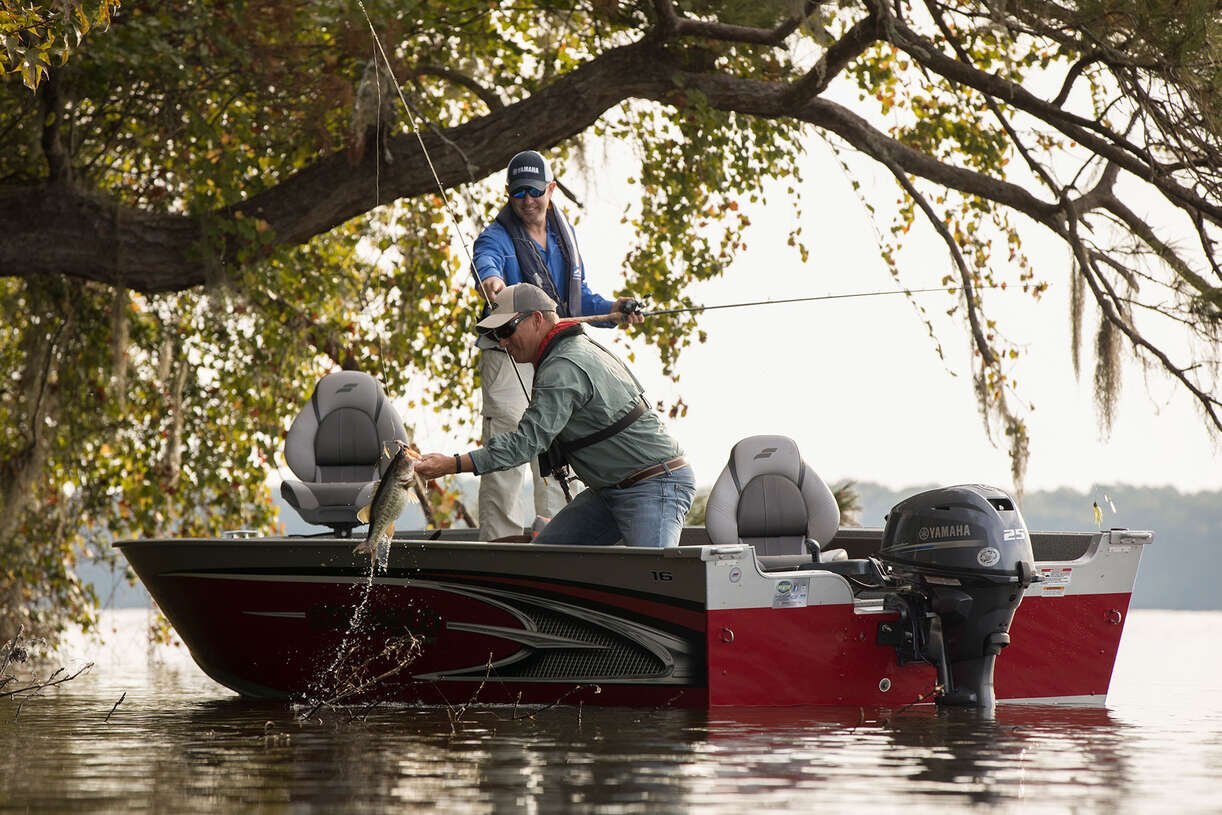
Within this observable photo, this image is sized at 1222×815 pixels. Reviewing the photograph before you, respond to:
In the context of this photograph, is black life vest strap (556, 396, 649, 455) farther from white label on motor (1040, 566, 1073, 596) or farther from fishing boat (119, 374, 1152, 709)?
white label on motor (1040, 566, 1073, 596)

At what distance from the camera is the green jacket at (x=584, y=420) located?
643cm

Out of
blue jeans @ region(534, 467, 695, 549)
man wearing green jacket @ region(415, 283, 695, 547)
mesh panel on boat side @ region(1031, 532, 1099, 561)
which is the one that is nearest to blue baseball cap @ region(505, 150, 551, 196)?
man wearing green jacket @ region(415, 283, 695, 547)

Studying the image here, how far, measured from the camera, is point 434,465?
6.20 metres

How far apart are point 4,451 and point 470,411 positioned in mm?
3425

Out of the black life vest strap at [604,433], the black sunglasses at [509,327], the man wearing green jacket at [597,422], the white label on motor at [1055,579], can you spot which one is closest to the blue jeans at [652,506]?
the man wearing green jacket at [597,422]

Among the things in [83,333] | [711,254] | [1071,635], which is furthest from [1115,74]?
[83,333]

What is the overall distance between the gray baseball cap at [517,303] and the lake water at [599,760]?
62.4 inches

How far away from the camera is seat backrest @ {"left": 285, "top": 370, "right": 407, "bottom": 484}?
28.6 ft

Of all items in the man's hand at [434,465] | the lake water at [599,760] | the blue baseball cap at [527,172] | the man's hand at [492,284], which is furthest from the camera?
the blue baseball cap at [527,172]

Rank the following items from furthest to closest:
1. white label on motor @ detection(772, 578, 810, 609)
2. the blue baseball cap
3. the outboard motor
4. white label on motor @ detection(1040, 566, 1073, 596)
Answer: the blue baseball cap < white label on motor @ detection(1040, 566, 1073, 596) < white label on motor @ detection(772, 578, 810, 609) < the outboard motor

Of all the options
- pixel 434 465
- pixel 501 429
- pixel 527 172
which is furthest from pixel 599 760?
pixel 527 172

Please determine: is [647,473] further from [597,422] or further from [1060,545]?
[1060,545]

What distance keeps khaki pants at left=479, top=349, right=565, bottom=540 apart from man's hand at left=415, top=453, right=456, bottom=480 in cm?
168

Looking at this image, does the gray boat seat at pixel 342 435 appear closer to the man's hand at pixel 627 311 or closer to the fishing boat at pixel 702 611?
the fishing boat at pixel 702 611
